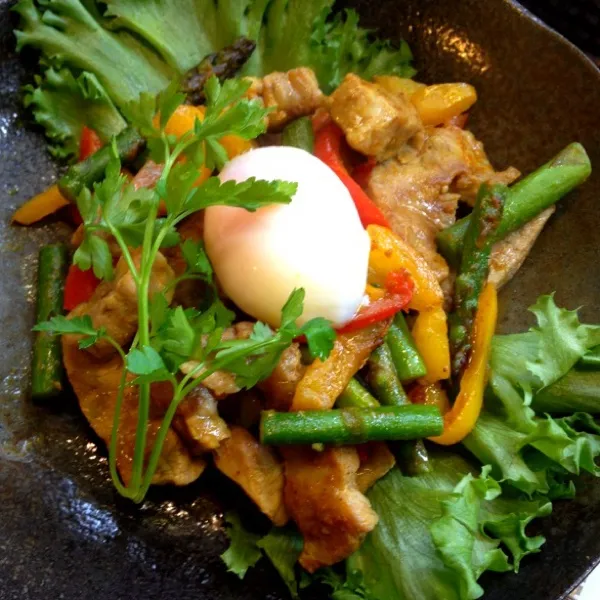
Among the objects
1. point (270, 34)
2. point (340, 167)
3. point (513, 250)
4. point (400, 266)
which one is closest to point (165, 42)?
point (270, 34)

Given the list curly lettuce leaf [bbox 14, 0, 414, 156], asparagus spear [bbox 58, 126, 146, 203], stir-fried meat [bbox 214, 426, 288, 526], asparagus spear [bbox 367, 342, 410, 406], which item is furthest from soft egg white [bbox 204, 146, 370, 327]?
curly lettuce leaf [bbox 14, 0, 414, 156]

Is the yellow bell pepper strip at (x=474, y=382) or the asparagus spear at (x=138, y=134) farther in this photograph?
the asparagus spear at (x=138, y=134)

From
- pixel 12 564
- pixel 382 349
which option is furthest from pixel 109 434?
pixel 382 349

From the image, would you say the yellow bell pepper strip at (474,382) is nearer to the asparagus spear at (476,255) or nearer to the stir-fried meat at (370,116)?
the asparagus spear at (476,255)

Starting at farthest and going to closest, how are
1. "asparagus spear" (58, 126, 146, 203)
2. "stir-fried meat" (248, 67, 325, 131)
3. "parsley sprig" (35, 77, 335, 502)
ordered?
"stir-fried meat" (248, 67, 325, 131) < "asparagus spear" (58, 126, 146, 203) < "parsley sprig" (35, 77, 335, 502)

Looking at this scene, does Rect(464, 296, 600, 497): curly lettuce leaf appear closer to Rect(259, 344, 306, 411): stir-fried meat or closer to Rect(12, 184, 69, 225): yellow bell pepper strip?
Rect(259, 344, 306, 411): stir-fried meat

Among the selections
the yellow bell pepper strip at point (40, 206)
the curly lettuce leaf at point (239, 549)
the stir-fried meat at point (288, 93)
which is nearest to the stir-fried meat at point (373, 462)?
the curly lettuce leaf at point (239, 549)

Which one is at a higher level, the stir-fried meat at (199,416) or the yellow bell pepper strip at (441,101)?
the yellow bell pepper strip at (441,101)
